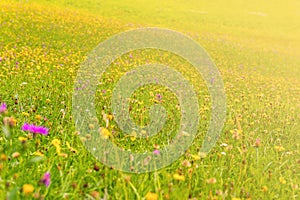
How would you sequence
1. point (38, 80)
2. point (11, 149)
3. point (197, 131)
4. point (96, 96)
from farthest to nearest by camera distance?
1. point (38, 80)
2. point (96, 96)
3. point (197, 131)
4. point (11, 149)

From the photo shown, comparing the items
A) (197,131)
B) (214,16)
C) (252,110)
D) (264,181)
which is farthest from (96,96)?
(214,16)

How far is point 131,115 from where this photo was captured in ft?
16.7

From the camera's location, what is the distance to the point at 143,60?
10586 millimetres

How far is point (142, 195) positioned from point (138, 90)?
3.86m

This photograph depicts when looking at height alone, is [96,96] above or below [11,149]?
below

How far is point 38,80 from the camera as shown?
21.3ft

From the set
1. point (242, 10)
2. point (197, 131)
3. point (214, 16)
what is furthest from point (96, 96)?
point (242, 10)

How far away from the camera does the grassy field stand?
292 centimetres

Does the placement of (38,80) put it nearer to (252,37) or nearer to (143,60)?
(143,60)

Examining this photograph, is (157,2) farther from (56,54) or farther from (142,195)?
(142,195)

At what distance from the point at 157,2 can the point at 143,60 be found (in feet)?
61.2

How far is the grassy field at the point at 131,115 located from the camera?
9.59ft

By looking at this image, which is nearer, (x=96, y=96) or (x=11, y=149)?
(x=11, y=149)

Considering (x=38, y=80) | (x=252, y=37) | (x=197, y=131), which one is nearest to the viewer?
(x=197, y=131)
